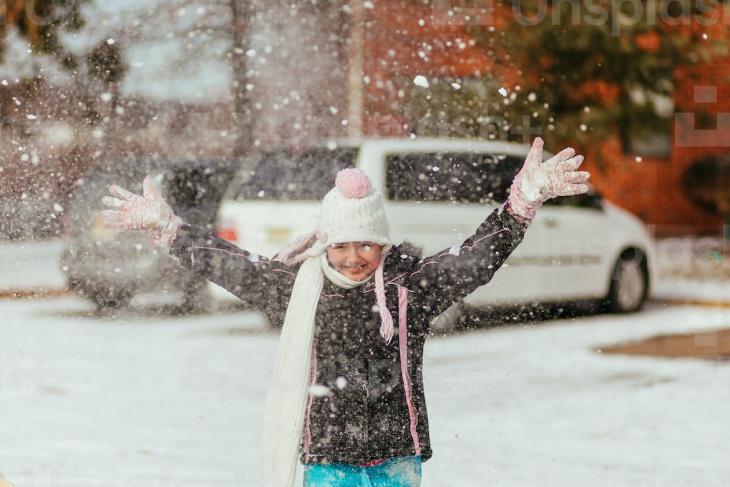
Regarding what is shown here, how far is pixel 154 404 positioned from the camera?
24.4 ft

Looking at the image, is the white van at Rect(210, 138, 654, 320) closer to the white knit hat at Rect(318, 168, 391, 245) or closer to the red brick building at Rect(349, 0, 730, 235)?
the red brick building at Rect(349, 0, 730, 235)

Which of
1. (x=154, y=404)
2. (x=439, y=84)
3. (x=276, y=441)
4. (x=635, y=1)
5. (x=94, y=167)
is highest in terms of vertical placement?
(x=635, y=1)

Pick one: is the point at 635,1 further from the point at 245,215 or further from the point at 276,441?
the point at 276,441

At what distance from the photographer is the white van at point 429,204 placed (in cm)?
988

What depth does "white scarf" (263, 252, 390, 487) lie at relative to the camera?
3.32 meters

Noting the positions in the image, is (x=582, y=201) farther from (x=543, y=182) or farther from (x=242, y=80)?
(x=543, y=182)

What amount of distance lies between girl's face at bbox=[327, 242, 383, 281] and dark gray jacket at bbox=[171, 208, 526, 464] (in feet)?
0.12

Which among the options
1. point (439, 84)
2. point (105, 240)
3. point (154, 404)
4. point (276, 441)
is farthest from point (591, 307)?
point (276, 441)

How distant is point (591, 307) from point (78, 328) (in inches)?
198

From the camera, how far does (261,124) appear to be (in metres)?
15.8

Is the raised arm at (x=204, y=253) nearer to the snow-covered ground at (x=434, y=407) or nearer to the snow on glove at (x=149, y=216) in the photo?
the snow on glove at (x=149, y=216)

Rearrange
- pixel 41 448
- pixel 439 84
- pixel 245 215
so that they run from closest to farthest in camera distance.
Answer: pixel 41 448 < pixel 245 215 < pixel 439 84

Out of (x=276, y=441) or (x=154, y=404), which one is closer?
(x=276, y=441)

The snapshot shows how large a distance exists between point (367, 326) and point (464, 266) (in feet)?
1.08
